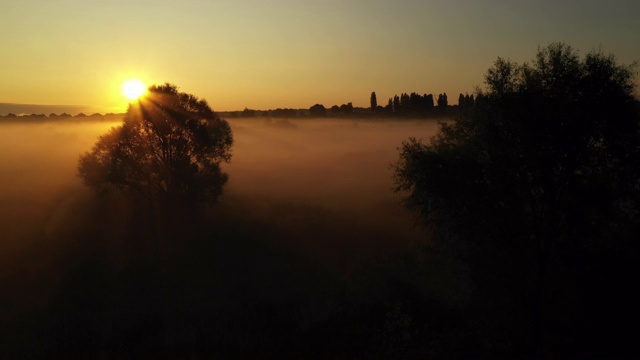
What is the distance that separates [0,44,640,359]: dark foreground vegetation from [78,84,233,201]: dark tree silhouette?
217 mm

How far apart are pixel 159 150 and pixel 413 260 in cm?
2790

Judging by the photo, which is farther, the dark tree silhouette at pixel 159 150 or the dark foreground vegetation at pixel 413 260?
the dark tree silhouette at pixel 159 150

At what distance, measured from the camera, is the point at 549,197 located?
20.1m

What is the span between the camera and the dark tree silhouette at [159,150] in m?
45.2

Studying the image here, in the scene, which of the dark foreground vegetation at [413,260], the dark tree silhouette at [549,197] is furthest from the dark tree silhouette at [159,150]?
the dark tree silhouette at [549,197]

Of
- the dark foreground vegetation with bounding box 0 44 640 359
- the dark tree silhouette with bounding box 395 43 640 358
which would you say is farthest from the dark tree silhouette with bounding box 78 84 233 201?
the dark tree silhouette with bounding box 395 43 640 358

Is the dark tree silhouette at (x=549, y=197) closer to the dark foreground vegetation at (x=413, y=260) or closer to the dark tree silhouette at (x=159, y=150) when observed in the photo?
the dark foreground vegetation at (x=413, y=260)

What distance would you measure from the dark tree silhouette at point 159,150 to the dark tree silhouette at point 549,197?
28967 millimetres

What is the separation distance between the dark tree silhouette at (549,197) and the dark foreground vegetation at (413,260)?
71 mm

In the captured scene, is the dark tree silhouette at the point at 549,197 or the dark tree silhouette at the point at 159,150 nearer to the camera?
the dark tree silhouette at the point at 549,197

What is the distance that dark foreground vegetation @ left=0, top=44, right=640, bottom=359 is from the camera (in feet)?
64.5

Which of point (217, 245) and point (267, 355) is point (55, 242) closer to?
point (217, 245)

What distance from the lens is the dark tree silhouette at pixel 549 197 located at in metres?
19.2

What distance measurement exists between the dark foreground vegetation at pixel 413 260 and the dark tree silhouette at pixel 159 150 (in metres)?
0.22
